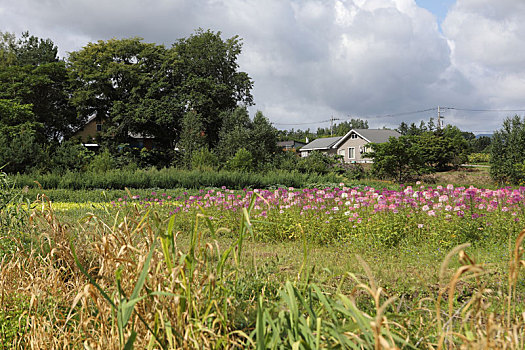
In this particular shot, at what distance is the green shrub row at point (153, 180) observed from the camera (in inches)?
553

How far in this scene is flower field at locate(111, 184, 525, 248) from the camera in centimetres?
504

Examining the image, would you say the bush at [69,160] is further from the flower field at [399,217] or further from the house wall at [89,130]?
the flower field at [399,217]

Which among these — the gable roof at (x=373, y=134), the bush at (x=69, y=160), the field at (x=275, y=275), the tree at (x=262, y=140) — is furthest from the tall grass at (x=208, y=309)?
the gable roof at (x=373, y=134)

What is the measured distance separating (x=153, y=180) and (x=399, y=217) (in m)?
12.0

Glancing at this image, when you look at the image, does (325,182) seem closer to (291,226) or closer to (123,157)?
(291,226)

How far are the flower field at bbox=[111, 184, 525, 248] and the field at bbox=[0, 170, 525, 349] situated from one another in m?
0.02

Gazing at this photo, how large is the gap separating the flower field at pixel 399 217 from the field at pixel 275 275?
2 cm

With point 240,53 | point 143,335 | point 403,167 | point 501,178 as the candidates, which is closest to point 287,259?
point 143,335

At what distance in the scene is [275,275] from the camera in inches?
120

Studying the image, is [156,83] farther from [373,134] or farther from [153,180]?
[373,134]

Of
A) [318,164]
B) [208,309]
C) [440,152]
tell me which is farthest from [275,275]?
[440,152]

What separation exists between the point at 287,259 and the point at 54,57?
113 feet

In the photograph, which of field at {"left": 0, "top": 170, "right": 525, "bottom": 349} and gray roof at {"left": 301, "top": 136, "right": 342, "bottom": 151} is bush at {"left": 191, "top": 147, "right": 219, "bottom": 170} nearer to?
field at {"left": 0, "top": 170, "right": 525, "bottom": 349}

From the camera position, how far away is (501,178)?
21.0m
